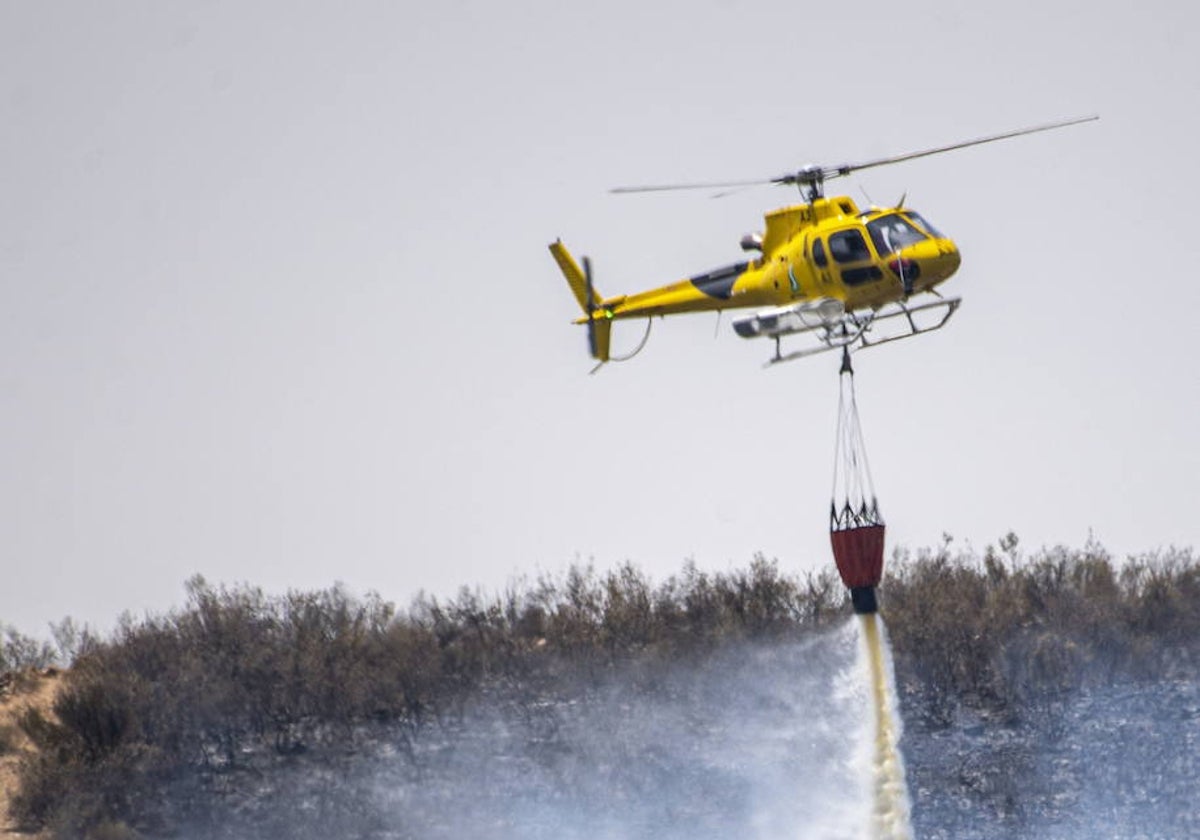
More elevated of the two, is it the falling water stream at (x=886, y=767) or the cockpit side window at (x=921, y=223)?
the cockpit side window at (x=921, y=223)

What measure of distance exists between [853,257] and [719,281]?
3.09 m

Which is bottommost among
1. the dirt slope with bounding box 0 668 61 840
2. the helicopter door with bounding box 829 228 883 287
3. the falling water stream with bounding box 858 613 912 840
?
the falling water stream with bounding box 858 613 912 840

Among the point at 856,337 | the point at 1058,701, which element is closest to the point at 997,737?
the point at 1058,701

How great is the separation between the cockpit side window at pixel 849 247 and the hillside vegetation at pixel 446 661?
12.8m

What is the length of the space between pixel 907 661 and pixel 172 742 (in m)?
14.0

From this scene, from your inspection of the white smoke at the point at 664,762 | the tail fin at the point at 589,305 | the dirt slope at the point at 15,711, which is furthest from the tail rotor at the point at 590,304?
the dirt slope at the point at 15,711

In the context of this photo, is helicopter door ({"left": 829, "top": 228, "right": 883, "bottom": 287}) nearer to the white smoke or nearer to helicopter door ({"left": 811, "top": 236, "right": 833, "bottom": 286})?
helicopter door ({"left": 811, "top": 236, "right": 833, "bottom": 286})

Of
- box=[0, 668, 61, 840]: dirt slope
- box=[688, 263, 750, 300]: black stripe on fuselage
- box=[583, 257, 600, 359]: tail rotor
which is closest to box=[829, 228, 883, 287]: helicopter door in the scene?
box=[688, 263, 750, 300]: black stripe on fuselage

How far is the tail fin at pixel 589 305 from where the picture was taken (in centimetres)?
4041

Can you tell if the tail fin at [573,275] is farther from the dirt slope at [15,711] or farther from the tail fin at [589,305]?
the dirt slope at [15,711]

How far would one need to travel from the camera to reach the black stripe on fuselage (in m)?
38.2

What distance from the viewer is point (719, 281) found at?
38.6 meters

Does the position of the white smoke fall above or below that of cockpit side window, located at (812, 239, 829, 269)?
below

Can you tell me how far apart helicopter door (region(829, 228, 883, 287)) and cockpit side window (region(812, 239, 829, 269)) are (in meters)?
0.13
